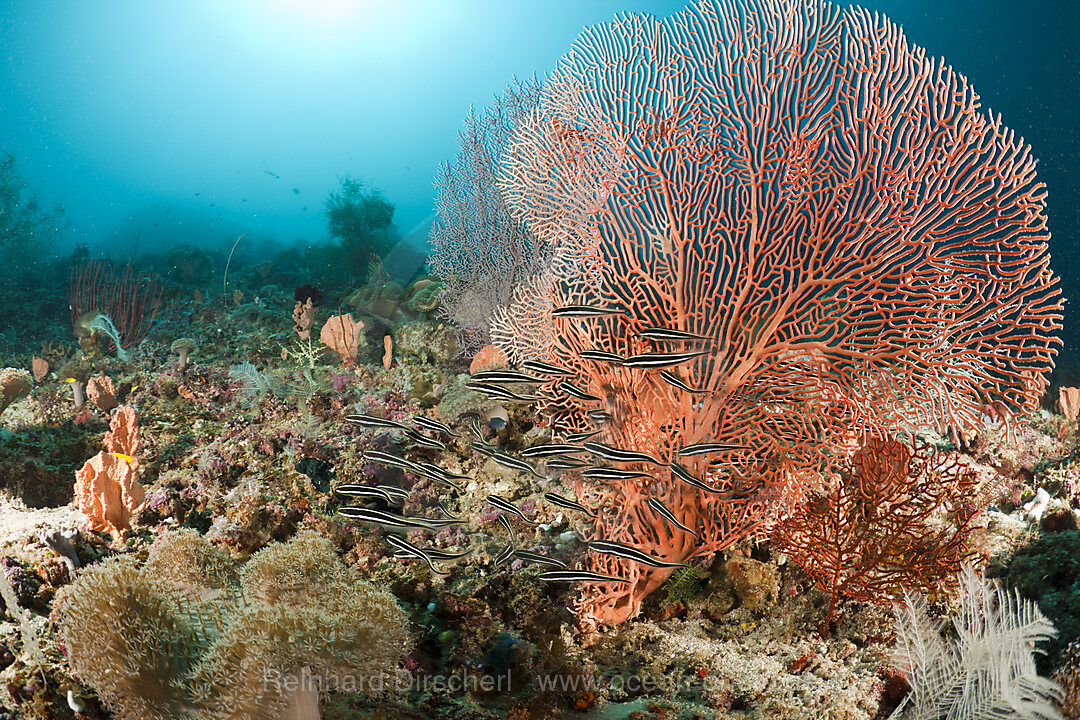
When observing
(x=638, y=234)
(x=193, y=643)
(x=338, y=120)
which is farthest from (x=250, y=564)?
(x=338, y=120)

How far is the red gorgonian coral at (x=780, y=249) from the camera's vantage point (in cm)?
327

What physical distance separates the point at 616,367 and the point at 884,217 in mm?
1958

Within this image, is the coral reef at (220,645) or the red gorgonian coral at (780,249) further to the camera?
the red gorgonian coral at (780,249)

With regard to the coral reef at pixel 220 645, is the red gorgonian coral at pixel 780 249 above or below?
above

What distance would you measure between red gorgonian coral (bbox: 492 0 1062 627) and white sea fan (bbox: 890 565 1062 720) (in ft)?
3.26

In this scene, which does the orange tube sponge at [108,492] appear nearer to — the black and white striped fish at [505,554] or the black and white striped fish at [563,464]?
the black and white striped fish at [505,554]

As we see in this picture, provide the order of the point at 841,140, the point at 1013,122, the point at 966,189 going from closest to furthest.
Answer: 1. the point at 966,189
2. the point at 841,140
3. the point at 1013,122

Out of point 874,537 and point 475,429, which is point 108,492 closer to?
point 475,429

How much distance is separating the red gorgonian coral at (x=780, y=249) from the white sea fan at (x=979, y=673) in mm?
992

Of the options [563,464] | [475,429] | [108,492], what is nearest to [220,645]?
[563,464]

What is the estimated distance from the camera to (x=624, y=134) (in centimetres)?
393

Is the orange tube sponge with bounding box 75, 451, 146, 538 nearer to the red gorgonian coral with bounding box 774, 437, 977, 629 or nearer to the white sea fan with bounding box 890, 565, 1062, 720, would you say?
the red gorgonian coral with bounding box 774, 437, 977, 629

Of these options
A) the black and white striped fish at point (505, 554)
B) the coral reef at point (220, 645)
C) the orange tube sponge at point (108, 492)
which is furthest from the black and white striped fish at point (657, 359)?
the orange tube sponge at point (108, 492)

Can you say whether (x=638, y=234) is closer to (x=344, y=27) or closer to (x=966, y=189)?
(x=966, y=189)
